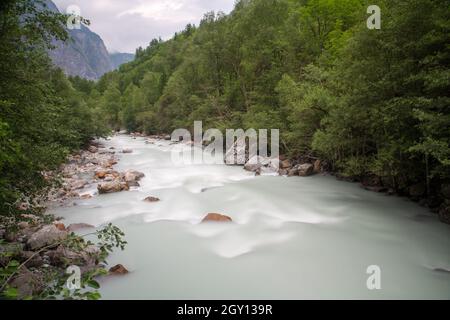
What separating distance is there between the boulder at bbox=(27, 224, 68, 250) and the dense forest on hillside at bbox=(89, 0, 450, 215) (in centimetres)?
993

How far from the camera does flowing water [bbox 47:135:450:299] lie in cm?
668

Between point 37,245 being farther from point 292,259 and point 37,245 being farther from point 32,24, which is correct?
point 292,259

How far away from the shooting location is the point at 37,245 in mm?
7664

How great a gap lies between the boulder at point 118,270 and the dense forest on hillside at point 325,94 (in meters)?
2.68

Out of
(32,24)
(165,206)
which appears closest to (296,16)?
(165,206)

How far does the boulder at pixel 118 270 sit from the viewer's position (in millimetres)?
7184

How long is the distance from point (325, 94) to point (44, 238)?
14164 millimetres

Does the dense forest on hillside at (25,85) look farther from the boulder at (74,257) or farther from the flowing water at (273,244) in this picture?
the flowing water at (273,244)

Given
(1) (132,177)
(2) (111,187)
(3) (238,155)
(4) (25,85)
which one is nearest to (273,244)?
(4) (25,85)

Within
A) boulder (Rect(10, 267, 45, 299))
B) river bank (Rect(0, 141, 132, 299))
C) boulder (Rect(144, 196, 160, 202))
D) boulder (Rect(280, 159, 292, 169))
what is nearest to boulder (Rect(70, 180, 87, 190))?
river bank (Rect(0, 141, 132, 299))
